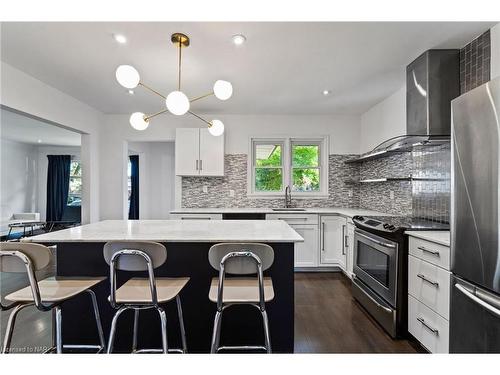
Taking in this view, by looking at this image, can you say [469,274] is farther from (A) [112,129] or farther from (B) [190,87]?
(A) [112,129]

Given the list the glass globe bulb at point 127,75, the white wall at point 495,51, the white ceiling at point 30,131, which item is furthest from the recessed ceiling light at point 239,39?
the white ceiling at point 30,131

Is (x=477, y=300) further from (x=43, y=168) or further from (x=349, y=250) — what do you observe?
(x=43, y=168)

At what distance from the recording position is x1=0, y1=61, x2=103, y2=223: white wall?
9.04 ft

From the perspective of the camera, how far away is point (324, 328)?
7.66ft

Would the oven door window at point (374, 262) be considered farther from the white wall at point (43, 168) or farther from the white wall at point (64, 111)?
the white wall at point (43, 168)

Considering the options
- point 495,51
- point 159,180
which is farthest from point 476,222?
point 159,180

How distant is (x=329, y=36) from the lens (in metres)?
2.12

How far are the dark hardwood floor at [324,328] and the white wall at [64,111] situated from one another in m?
1.57

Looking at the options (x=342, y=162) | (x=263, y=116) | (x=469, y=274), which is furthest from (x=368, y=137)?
(x=469, y=274)

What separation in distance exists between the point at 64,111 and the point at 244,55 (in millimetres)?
2666

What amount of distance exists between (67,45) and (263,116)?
9.25 feet

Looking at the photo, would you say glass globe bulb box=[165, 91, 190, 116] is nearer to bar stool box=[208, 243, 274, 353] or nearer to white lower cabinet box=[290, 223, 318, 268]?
bar stool box=[208, 243, 274, 353]

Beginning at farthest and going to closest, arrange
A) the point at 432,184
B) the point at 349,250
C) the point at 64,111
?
the point at 64,111, the point at 349,250, the point at 432,184

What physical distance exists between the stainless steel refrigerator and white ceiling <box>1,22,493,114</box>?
100 centimetres
